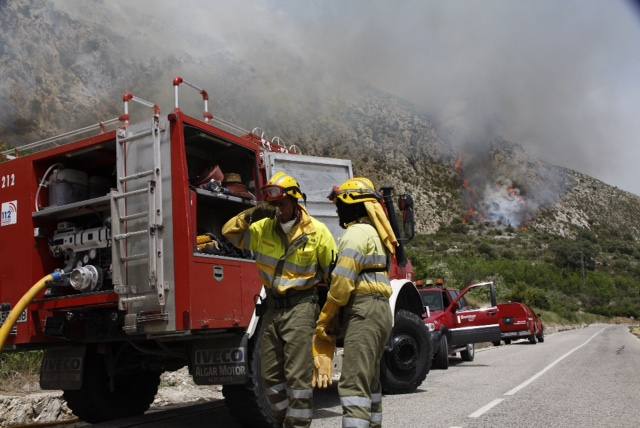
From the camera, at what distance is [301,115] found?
284ft

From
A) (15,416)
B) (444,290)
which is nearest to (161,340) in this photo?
(15,416)

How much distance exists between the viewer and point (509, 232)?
307ft

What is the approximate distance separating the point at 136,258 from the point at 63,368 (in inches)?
62.6

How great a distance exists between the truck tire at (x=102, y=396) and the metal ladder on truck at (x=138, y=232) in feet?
4.44

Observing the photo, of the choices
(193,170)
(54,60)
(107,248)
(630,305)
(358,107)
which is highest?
(358,107)

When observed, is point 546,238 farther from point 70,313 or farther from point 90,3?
point 70,313

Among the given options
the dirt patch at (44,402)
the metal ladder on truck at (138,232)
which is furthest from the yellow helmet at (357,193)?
the dirt patch at (44,402)

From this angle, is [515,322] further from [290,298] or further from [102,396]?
[290,298]

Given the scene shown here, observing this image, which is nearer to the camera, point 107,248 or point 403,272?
point 107,248

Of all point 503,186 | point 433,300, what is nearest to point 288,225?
point 433,300

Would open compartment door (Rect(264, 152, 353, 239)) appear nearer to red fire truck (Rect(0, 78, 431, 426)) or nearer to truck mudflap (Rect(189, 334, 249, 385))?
red fire truck (Rect(0, 78, 431, 426))

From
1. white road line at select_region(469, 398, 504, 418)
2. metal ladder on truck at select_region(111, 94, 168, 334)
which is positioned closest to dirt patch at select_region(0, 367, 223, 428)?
metal ladder on truck at select_region(111, 94, 168, 334)

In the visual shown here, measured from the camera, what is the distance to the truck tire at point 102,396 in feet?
21.5

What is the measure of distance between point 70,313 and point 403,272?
172 inches
